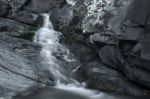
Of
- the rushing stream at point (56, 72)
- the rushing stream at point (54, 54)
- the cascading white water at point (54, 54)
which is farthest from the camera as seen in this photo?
the rushing stream at point (54, 54)

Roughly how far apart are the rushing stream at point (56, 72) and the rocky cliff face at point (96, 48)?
0.37 m

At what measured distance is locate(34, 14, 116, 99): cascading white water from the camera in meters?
13.9

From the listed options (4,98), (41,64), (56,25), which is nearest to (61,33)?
(56,25)

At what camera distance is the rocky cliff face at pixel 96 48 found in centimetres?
1370

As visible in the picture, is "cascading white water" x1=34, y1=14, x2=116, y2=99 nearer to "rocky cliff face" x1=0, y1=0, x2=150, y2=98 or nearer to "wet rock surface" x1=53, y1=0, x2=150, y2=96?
"rocky cliff face" x1=0, y1=0, x2=150, y2=98

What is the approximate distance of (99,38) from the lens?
1528 centimetres

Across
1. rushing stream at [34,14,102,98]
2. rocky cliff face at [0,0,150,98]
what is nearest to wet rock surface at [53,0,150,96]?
rocky cliff face at [0,0,150,98]

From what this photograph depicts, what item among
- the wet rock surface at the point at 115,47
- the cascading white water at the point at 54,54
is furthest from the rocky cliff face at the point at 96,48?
the cascading white water at the point at 54,54

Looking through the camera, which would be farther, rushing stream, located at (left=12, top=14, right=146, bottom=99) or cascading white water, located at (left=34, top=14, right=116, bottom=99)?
cascading white water, located at (left=34, top=14, right=116, bottom=99)

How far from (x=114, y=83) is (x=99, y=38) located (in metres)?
2.26

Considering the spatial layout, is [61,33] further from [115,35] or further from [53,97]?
[53,97]

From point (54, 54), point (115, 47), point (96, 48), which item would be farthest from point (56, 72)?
point (115, 47)

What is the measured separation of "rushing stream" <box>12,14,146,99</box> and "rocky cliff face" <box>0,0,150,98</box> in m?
0.37

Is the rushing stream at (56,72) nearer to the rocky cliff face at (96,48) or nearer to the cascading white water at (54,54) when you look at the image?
the cascading white water at (54,54)
